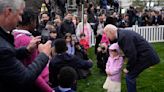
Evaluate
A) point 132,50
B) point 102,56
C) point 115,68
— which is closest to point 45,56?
point 132,50

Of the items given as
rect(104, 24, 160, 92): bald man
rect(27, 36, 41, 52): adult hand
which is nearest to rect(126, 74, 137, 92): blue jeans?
rect(104, 24, 160, 92): bald man

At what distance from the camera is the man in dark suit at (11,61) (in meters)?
2.83

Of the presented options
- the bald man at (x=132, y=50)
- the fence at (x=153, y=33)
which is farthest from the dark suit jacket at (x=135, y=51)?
the fence at (x=153, y=33)

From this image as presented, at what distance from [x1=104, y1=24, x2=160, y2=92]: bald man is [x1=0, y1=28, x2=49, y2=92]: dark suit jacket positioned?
3.89 m

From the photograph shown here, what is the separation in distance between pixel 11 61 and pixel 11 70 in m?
0.07

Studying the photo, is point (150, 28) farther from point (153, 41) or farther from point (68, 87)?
point (68, 87)

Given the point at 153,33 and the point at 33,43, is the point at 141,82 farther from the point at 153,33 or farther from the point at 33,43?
the point at 153,33

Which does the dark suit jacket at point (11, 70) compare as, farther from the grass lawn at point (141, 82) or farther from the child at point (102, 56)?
the child at point (102, 56)

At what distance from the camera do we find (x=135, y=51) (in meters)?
6.89

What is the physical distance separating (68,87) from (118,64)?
3.03 m

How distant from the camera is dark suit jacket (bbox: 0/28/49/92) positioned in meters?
2.83

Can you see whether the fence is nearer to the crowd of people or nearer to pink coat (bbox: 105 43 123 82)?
the crowd of people

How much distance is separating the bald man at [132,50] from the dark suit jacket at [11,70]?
3890 mm

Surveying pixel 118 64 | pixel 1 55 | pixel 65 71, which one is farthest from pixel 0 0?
pixel 118 64
